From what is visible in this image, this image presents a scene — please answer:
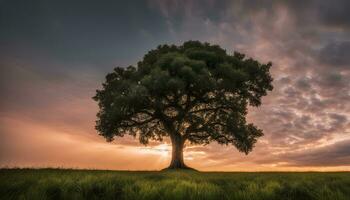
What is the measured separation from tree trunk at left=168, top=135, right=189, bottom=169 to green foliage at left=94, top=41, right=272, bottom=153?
1.46 ft

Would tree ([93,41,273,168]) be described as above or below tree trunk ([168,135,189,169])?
above

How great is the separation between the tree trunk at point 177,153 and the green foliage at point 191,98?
45cm

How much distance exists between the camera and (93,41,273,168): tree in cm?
3145

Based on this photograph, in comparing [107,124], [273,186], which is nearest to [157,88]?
[107,124]

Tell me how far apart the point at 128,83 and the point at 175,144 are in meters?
8.74

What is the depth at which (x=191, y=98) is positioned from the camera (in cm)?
3641

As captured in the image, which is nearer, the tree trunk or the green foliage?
the green foliage

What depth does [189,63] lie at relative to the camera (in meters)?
30.6

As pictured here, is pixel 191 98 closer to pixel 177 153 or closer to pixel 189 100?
pixel 189 100

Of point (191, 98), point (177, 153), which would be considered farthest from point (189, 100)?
point (177, 153)

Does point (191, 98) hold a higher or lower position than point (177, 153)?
higher

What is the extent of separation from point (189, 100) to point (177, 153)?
19.1ft

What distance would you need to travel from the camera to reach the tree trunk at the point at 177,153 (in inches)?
1351

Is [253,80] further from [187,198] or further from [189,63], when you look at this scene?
[187,198]
